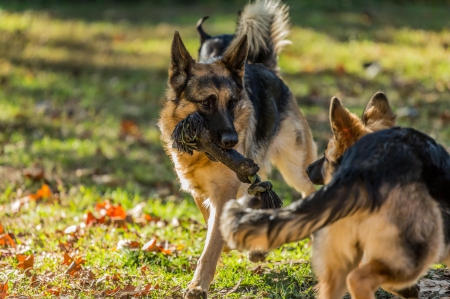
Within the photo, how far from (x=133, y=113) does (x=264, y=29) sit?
18.1 ft

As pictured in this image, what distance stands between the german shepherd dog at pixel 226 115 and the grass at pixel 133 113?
0.47 m

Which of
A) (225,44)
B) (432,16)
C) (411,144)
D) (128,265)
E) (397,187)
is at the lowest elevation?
(128,265)

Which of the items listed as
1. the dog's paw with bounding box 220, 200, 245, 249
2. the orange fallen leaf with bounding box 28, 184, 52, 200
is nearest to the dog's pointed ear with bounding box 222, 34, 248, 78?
the dog's paw with bounding box 220, 200, 245, 249

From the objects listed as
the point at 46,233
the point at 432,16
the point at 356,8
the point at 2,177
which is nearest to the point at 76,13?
the point at 356,8

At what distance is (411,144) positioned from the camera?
3.44 m

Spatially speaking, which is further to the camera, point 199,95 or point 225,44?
point 225,44

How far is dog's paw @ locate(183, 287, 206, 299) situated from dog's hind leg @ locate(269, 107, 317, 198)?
7.85 feet

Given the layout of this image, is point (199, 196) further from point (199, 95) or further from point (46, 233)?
point (46, 233)

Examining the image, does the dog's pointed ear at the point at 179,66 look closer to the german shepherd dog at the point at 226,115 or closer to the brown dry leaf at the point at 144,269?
the german shepherd dog at the point at 226,115

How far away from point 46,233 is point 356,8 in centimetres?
1537

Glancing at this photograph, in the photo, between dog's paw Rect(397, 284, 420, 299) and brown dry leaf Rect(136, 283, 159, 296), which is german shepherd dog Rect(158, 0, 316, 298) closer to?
brown dry leaf Rect(136, 283, 159, 296)

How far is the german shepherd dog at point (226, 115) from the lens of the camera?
15.9ft

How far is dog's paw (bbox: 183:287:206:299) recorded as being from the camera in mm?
4262

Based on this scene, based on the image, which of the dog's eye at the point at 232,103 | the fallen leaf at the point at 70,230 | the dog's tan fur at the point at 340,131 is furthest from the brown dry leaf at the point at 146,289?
the dog's eye at the point at 232,103
